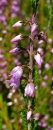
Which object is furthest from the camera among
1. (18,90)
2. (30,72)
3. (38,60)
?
(18,90)

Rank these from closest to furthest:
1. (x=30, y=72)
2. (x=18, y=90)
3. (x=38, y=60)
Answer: (x=38, y=60)
(x=30, y=72)
(x=18, y=90)

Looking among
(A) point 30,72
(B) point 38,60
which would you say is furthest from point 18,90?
(B) point 38,60

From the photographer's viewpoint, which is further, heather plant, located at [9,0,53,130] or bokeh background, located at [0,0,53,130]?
bokeh background, located at [0,0,53,130]

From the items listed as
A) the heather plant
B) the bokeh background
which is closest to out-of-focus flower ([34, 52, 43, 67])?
the heather plant

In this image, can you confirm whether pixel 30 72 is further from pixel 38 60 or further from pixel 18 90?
pixel 18 90

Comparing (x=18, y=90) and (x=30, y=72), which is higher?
(x=30, y=72)

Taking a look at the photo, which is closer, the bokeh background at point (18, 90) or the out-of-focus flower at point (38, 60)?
the out-of-focus flower at point (38, 60)

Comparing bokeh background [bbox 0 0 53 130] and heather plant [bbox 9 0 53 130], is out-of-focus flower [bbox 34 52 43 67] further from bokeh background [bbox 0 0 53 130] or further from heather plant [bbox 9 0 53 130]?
bokeh background [bbox 0 0 53 130]

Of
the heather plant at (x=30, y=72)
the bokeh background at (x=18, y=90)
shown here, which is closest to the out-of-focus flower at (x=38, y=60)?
the heather plant at (x=30, y=72)

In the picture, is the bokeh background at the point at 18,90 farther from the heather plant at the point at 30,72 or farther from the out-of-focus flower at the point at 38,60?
the out-of-focus flower at the point at 38,60

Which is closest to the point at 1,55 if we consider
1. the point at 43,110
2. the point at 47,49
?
the point at 47,49

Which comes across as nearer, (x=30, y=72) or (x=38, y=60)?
(x=38, y=60)
